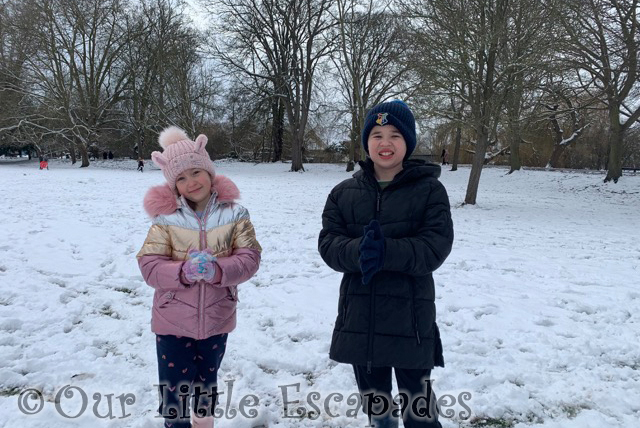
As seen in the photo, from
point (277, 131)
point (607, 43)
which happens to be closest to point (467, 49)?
point (607, 43)

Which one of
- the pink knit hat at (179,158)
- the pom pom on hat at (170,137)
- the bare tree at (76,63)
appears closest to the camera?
the pink knit hat at (179,158)

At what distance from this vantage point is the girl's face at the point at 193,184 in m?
2.26

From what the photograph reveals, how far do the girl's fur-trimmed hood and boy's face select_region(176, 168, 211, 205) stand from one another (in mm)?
62

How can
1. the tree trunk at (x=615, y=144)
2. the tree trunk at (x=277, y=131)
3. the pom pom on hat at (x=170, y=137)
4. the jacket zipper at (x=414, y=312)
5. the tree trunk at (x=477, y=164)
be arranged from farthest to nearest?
the tree trunk at (x=277, y=131)
the tree trunk at (x=615, y=144)
the tree trunk at (x=477, y=164)
the pom pom on hat at (x=170, y=137)
the jacket zipper at (x=414, y=312)

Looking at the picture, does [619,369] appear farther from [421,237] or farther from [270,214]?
[270,214]

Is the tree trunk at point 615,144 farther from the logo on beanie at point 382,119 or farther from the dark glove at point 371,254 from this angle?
the dark glove at point 371,254

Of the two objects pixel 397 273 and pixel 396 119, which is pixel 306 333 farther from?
pixel 396 119

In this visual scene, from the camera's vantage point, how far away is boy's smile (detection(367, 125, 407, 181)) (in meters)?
2.02

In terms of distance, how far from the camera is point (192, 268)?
6.62 ft

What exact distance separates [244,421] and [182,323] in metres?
0.87

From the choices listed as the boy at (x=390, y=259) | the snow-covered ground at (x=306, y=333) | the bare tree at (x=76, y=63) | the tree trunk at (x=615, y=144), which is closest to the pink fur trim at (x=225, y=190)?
the boy at (x=390, y=259)

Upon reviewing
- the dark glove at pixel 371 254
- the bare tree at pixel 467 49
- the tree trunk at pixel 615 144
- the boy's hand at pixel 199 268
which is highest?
the bare tree at pixel 467 49

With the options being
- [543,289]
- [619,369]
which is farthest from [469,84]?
[619,369]

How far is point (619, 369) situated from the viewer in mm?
3127
